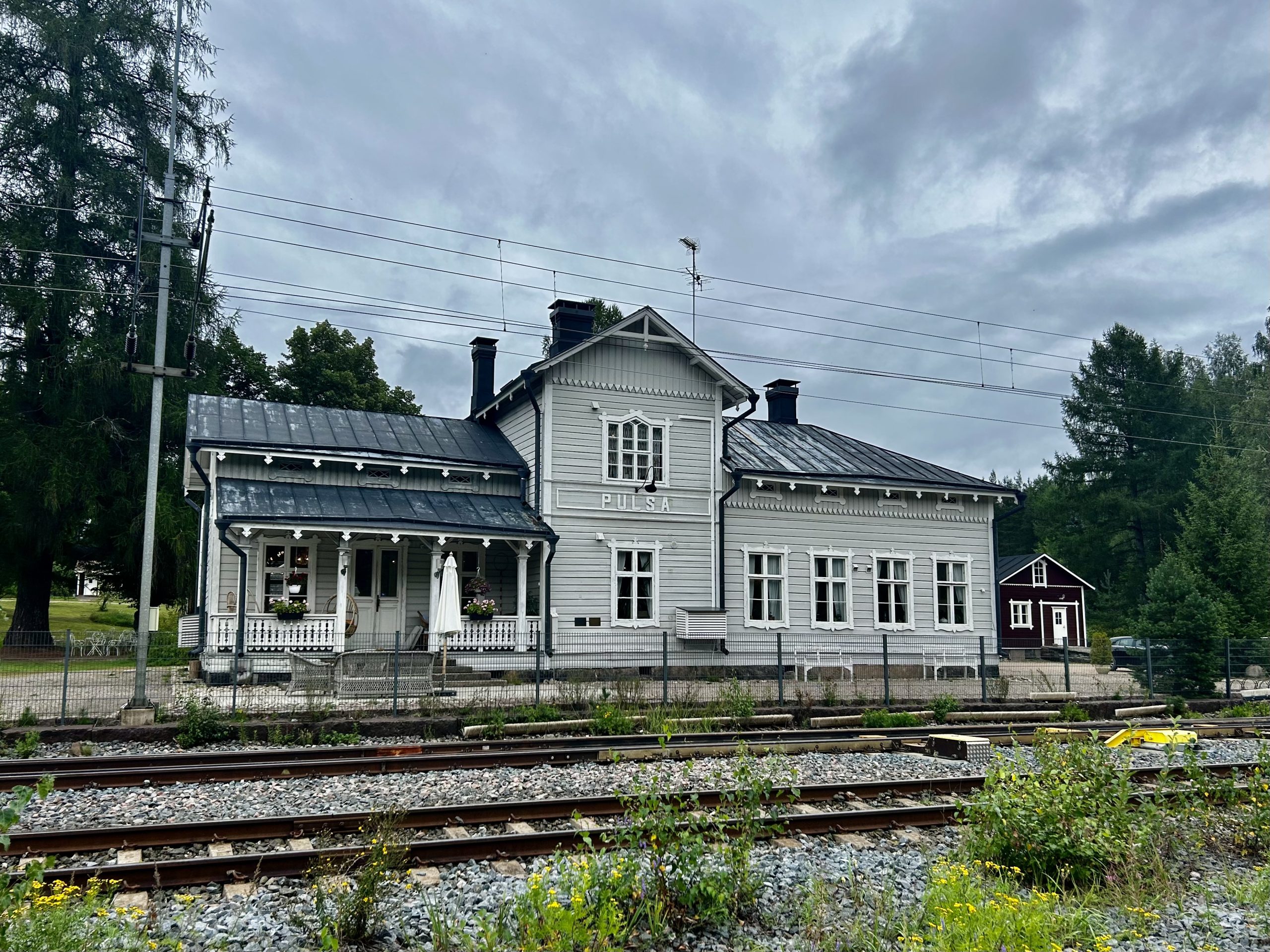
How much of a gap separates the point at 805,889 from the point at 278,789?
19.5ft

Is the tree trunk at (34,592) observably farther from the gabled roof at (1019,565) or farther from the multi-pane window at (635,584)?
the gabled roof at (1019,565)

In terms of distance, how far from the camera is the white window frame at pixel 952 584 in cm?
2666

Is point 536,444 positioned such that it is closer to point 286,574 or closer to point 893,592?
point 286,574

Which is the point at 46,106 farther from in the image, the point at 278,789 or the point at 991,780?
the point at 991,780

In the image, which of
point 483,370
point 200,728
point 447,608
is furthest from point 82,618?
point 200,728

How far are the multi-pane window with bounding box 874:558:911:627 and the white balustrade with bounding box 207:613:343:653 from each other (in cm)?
1400

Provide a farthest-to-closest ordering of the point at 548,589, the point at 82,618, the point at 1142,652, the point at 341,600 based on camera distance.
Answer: the point at 82,618 → the point at 548,589 → the point at 1142,652 → the point at 341,600

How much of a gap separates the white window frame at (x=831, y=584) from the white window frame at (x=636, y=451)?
4506mm

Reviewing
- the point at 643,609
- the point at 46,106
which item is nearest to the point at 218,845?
the point at 643,609

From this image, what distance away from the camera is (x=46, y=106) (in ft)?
98.4

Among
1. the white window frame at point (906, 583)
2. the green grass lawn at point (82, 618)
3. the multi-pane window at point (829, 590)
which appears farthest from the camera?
the green grass lawn at point (82, 618)

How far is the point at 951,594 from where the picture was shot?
27.0 meters

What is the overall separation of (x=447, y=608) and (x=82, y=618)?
101ft

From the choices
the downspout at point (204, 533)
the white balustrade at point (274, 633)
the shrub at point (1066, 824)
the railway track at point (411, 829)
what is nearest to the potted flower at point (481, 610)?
the white balustrade at point (274, 633)
